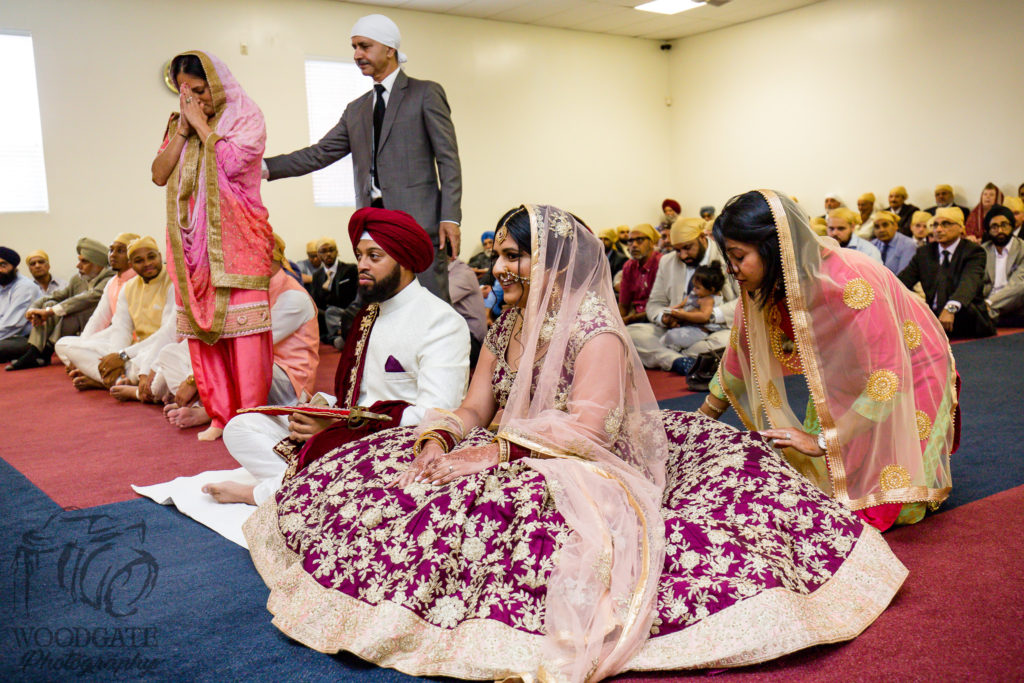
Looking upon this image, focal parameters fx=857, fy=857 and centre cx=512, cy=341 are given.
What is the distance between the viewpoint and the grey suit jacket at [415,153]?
348cm

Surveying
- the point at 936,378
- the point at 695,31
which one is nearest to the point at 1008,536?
the point at 936,378

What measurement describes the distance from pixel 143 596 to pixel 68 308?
5516mm

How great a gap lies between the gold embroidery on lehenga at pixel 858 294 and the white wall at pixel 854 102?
7.85 m

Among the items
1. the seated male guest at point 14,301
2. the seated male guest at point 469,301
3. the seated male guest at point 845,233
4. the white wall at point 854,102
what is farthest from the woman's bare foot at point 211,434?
the white wall at point 854,102

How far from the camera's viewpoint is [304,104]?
878cm

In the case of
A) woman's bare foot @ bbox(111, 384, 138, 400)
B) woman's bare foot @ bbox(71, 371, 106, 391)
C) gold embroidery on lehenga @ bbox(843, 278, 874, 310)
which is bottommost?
woman's bare foot @ bbox(71, 371, 106, 391)

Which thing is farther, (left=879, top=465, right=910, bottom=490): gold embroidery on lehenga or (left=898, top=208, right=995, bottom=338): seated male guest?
(left=898, top=208, right=995, bottom=338): seated male guest

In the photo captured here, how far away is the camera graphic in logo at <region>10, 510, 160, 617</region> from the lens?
2021 millimetres

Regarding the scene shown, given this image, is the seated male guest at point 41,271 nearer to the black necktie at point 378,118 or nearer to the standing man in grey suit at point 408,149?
the standing man in grey suit at point 408,149

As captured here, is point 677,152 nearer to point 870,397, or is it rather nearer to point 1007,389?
point 1007,389

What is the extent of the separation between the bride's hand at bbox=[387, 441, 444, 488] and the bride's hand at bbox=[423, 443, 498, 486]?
17 millimetres

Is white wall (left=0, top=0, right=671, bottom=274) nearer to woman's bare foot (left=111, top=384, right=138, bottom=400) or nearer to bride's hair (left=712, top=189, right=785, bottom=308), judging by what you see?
woman's bare foot (left=111, top=384, right=138, bottom=400)

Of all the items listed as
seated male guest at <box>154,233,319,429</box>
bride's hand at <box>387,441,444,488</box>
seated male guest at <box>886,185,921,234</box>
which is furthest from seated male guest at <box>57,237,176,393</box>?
seated male guest at <box>886,185,921,234</box>

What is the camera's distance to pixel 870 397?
6.95ft
